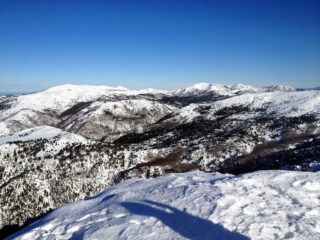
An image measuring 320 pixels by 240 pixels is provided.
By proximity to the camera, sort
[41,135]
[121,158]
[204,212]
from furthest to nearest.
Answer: [41,135], [121,158], [204,212]

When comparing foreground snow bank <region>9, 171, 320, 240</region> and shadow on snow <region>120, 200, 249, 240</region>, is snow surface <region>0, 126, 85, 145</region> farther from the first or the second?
shadow on snow <region>120, 200, 249, 240</region>

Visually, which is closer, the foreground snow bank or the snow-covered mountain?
the foreground snow bank

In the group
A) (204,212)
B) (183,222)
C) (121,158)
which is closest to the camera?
(183,222)

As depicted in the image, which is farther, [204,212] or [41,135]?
[41,135]

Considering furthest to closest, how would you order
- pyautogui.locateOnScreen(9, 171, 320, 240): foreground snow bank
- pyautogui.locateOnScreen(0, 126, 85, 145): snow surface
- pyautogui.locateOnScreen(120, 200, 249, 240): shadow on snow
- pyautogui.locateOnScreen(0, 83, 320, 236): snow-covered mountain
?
pyautogui.locateOnScreen(0, 126, 85, 145): snow surface → pyautogui.locateOnScreen(0, 83, 320, 236): snow-covered mountain → pyautogui.locateOnScreen(9, 171, 320, 240): foreground snow bank → pyautogui.locateOnScreen(120, 200, 249, 240): shadow on snow

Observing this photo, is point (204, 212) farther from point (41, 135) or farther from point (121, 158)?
point (41, 135)

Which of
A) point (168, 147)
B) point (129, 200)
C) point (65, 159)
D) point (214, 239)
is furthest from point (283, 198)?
point (168, 147)

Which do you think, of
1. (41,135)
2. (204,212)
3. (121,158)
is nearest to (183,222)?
(204,212)

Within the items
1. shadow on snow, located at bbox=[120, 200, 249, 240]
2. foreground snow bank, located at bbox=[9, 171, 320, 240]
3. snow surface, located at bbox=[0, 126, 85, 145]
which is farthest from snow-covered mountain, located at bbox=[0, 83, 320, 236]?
shadow on snow, located at bbox=[120, 200, 249, 240]

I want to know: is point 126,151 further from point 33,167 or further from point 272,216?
point 272,216
